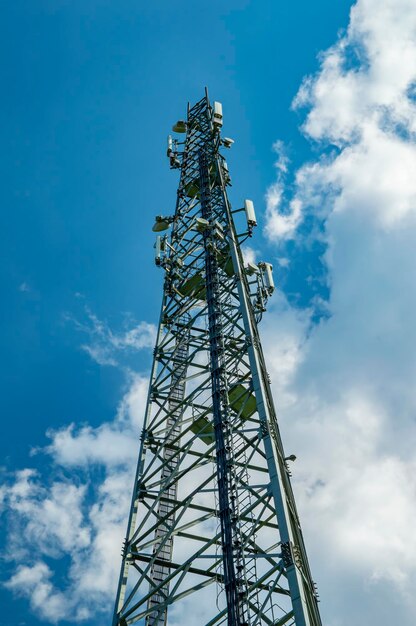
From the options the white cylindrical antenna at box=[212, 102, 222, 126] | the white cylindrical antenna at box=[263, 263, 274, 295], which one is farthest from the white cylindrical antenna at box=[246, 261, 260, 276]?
the white cylindrical antenna at box=[212, 102, 222, 126]

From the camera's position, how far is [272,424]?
17016 mm

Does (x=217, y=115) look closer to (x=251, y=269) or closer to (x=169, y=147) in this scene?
(x=169, y=147)

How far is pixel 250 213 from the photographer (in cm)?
2578

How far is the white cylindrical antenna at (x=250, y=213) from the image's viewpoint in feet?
83.0

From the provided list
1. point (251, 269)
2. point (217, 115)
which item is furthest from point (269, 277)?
point (217, 115)

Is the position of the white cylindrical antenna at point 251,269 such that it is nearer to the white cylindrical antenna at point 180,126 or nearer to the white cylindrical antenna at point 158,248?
the white cylindrical antenna at point 158,248

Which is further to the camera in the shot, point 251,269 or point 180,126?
point 180,126

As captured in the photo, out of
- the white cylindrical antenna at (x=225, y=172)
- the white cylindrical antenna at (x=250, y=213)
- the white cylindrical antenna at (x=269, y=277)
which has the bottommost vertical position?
the white cylindrical antenna at (x=269, y=277)

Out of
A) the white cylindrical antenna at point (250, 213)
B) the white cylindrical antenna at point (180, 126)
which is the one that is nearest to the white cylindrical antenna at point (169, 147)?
the white cylindrical antenna at point (180, 126)

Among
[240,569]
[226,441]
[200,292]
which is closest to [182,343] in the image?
[200,292]

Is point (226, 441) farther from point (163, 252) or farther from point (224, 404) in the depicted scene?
point (163, 252)

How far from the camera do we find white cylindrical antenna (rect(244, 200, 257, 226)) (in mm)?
25309

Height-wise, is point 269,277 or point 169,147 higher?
point 169,147

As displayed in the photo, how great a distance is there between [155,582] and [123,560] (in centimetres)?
112
